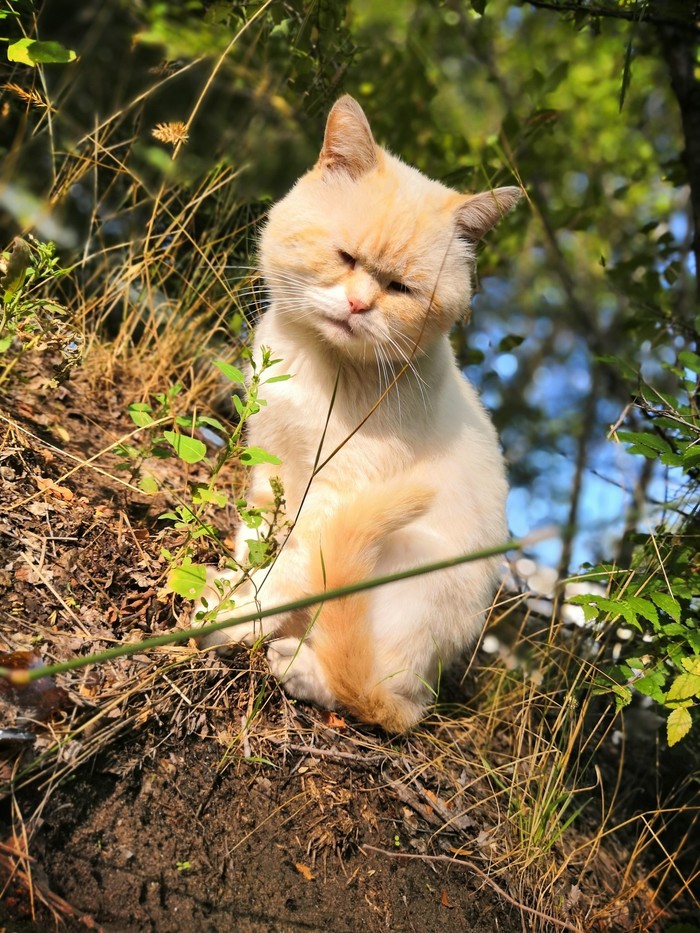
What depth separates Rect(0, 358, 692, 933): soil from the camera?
1.46 metres

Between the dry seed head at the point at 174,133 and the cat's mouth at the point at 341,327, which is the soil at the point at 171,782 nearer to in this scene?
the cat's mouth at the point at 341,327

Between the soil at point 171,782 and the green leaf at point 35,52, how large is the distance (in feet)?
2.85

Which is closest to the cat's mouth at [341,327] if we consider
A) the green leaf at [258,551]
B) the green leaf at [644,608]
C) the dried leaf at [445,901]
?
the green leaf at [258,551]

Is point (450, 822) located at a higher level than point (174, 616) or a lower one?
lower

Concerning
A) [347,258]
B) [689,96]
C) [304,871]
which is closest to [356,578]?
[304,871]

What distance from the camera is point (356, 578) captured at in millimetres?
1857

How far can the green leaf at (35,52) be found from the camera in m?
1.85


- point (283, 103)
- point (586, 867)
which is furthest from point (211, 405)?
point (586, 867)

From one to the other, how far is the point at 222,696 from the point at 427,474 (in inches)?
32.7

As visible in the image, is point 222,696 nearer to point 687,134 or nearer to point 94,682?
point 94,682

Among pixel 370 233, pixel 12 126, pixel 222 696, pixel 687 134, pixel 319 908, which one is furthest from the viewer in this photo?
pixel 12 126

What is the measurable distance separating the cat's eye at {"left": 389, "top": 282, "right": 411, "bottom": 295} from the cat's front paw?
1.02m

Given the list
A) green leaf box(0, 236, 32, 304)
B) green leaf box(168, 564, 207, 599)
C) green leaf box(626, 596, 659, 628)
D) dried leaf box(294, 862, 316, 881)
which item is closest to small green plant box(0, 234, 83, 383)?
green leaf box(0, 236, 32, 304)

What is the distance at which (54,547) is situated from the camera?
190 cm
